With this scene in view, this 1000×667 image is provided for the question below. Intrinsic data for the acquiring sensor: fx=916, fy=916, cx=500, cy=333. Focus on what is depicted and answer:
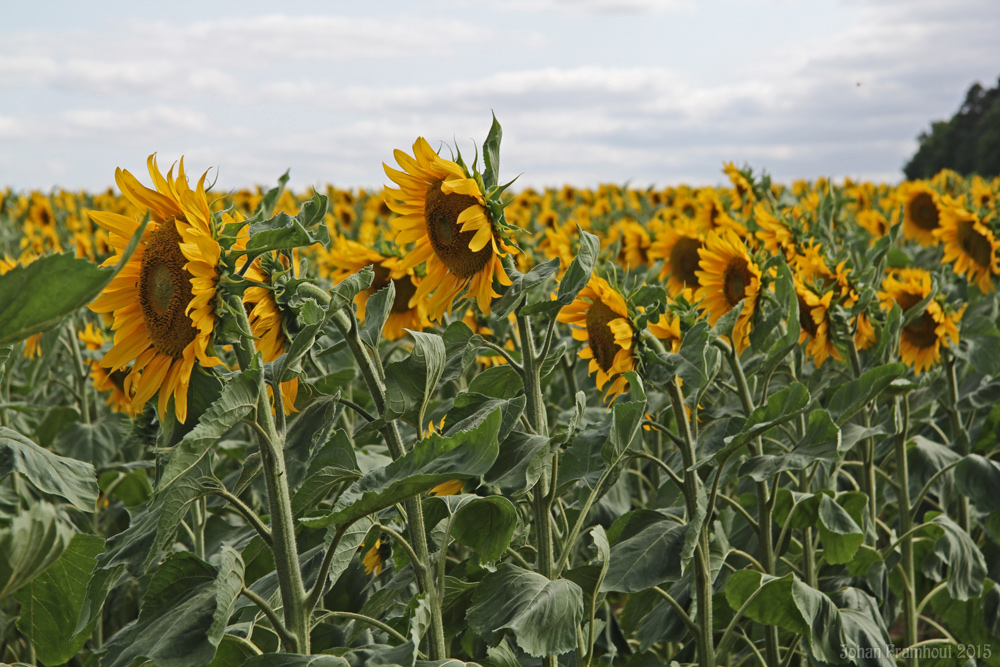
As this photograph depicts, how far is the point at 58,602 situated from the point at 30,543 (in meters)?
0.92

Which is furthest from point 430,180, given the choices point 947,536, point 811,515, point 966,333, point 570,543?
point 966,333

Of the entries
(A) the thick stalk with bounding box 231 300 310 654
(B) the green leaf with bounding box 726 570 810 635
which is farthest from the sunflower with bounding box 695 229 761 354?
(A) the thick stalk with bounding box 231 300 310 654

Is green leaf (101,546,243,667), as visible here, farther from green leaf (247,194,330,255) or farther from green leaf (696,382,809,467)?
green leaf (696,382,809,467)

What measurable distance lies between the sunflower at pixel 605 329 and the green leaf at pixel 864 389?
46cm

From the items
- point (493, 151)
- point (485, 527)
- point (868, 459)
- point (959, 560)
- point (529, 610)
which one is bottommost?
point (959, 560)

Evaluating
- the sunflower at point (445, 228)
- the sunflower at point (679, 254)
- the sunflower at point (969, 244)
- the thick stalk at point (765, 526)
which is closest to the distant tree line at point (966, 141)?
the sunflower at point (969, 244)

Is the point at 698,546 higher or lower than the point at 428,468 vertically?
lower

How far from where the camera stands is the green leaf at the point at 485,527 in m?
1.38

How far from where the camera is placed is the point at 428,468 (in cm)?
110

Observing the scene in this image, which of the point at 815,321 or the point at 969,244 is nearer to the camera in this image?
the point at 815,321

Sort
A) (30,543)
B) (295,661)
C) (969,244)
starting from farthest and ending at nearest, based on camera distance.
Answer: (969,244) < (295,661) < (30,543)

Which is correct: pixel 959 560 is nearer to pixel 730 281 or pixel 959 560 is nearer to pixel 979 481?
pixel 979 481

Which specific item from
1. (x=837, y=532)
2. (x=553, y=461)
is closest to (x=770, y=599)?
(x=837, y=532)

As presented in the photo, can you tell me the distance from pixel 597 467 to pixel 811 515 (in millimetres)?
658
